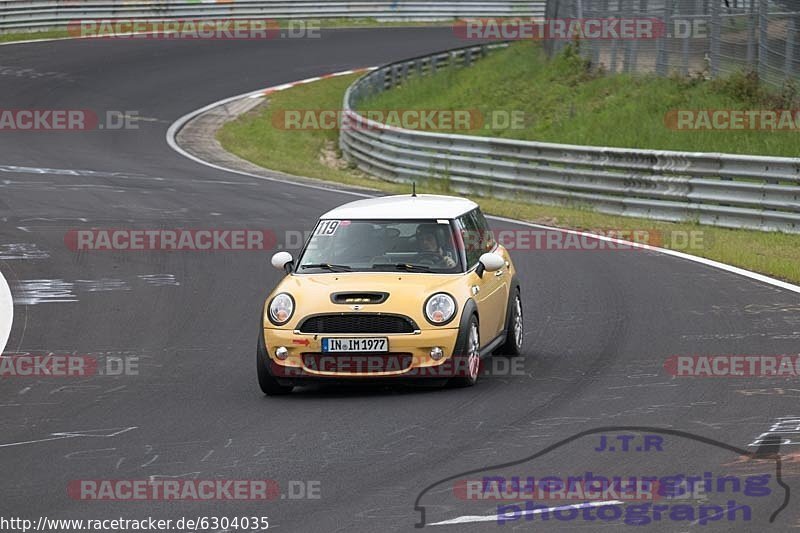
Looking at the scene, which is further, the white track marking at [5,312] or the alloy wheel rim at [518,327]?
the white track marking at [5,312]

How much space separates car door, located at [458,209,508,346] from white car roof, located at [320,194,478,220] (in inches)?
5.8

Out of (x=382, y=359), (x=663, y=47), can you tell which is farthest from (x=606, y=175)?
(x=382, y=359)

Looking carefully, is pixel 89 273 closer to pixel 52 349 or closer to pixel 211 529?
pixel 52 349

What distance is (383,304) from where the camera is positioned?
1052cm

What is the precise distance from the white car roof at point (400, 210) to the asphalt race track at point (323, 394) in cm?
148

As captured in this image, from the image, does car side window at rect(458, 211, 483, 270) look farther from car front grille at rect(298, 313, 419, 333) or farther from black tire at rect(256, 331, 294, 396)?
black tire at rect(256, 331, 294, 396)

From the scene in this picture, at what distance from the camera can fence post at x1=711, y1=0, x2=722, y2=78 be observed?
90.3 feet

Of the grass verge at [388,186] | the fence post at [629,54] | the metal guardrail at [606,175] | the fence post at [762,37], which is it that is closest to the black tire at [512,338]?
the grass verge at [388,186]

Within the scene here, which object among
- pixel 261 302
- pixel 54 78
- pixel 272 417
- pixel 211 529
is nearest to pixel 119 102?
pixel 54 78

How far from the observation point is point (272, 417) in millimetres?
9750

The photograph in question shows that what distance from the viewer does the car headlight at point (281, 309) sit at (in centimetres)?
1066

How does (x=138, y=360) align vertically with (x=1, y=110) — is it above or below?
above

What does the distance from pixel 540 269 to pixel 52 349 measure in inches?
257

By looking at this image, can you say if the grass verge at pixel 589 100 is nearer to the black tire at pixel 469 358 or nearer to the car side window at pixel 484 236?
the car side window at pixel 484 236
